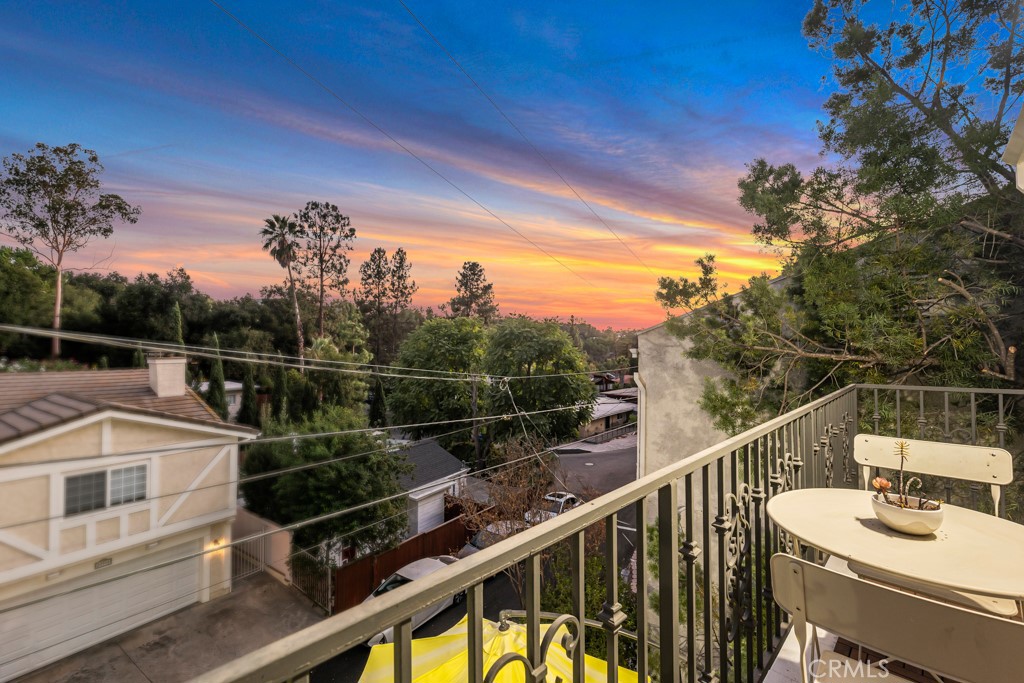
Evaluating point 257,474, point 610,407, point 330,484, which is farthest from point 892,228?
point 610,407

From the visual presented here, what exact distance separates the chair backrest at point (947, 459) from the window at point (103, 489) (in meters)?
10.8

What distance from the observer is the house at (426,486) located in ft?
47.1

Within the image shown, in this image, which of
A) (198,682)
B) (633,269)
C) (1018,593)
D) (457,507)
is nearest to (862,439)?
(1018,593)

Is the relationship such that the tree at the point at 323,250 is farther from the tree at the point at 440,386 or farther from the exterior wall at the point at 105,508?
the exterior wall at the point at 105,508

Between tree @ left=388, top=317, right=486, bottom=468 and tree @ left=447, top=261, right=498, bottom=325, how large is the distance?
1.88m

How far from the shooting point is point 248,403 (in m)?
11.5

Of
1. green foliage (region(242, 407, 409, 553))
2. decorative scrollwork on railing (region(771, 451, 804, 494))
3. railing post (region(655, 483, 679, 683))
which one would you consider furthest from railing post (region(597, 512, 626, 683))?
green foliage (region(242, 407, 409, 553))

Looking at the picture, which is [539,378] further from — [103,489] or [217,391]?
[103,489]

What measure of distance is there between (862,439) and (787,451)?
1.68 ft

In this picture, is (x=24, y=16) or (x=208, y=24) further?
(x=208, y=24)

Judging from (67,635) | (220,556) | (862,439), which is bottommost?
(67,635)

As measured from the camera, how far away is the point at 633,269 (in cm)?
2612

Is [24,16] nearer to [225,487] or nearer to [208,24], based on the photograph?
[208,24]

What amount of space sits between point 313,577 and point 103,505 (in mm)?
5517
